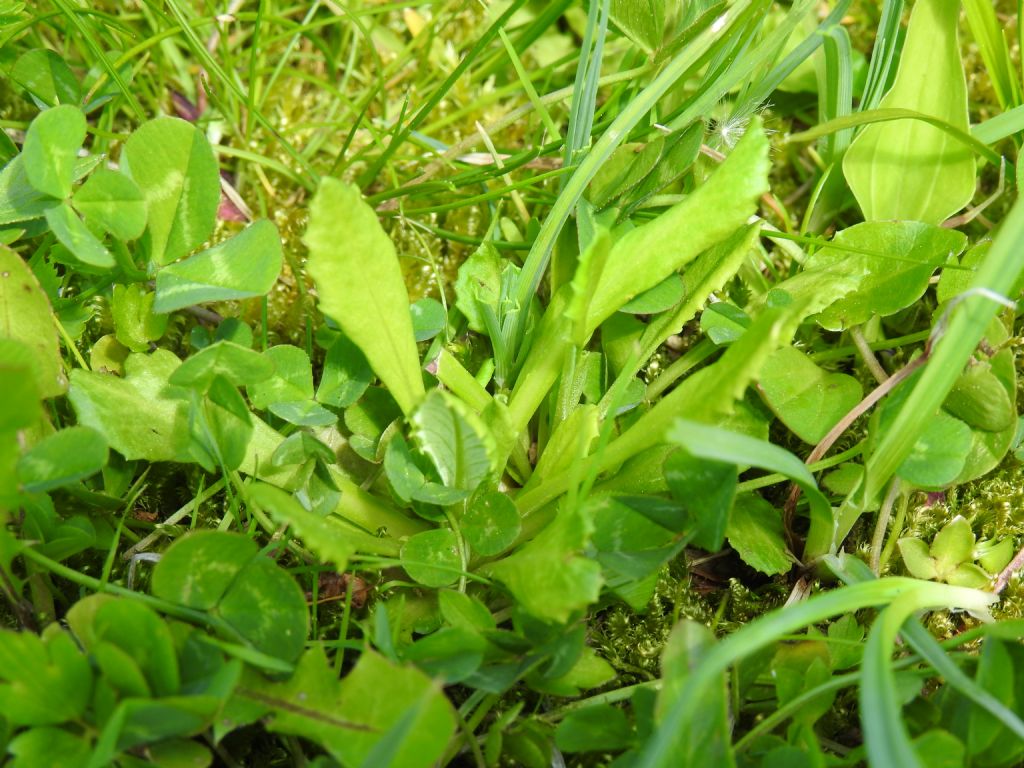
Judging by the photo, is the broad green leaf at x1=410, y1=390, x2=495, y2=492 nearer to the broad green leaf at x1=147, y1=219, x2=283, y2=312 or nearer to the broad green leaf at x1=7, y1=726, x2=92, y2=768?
the broad green leaf at x1=147, y1=219, x2=283, y2=312

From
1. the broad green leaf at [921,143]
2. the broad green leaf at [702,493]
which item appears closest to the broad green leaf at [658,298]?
the broad green leaf at [702,493]

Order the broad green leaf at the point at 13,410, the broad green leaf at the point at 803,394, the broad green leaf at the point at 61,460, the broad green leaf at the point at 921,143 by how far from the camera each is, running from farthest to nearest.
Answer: the broad green leaf at the point at 921,143
the broad green leaf at the point at 803,394
the broad green leaf at the point at 61,460
the broad green leaf at the point at 13,410

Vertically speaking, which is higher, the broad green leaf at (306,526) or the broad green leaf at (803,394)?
the broad green leaf at (306,526)

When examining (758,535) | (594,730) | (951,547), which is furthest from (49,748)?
(951,547)

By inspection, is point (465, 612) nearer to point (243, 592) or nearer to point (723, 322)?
point (243, 592)

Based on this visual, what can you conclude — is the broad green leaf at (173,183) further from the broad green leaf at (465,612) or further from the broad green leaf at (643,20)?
the broad green leaf at (643,20)

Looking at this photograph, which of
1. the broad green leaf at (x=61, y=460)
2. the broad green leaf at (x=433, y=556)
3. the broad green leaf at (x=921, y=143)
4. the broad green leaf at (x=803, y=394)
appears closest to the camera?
the broad green leaf at (x=61, y=460)
